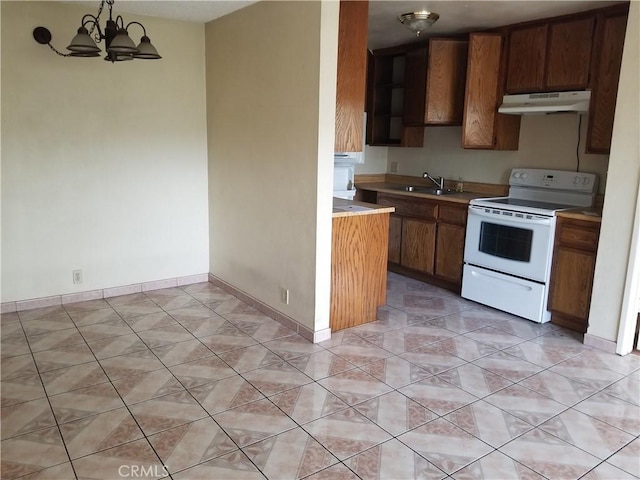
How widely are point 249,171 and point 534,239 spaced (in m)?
2.27

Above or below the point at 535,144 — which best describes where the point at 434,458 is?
below

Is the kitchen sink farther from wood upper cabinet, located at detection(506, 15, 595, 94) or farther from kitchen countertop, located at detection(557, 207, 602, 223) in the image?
kitchen countertop, located at detection(557, 207, 602, 223)

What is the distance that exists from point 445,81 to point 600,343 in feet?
8.74

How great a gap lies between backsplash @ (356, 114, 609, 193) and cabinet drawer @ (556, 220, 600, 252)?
0.63 meters

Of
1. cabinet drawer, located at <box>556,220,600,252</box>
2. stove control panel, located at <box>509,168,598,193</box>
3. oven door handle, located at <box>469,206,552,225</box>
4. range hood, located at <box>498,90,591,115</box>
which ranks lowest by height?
cabinet drawer, located at <box>556,220,600,252</box>

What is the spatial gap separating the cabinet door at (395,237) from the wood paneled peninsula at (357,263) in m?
A: 1.28

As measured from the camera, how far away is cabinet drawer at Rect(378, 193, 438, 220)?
185 inches

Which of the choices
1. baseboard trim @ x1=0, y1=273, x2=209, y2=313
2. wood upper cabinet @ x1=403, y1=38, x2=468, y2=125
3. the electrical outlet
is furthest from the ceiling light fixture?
the electrical outlet

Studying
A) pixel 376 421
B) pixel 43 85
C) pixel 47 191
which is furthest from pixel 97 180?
pixel 376 421

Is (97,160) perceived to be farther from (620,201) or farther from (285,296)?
(620,201)

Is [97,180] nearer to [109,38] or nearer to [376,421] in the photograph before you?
[109,38]

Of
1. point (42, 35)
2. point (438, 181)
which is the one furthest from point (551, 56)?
point (42, 35)

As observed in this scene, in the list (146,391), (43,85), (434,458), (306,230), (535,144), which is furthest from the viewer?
(535,144)

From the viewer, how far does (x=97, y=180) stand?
13.3ft
